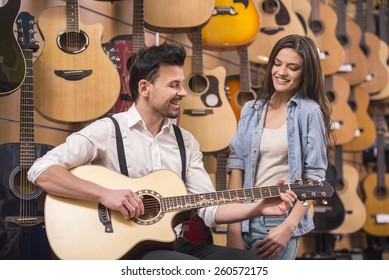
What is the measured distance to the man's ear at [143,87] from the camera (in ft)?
7.33

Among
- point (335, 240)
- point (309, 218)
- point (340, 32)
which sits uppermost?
point (340, 32)

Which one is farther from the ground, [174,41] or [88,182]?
[174,41]

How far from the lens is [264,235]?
2305 mm

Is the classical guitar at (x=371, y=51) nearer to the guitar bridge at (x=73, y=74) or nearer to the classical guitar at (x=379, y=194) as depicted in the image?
the classical guitar at (x=379, y=194)

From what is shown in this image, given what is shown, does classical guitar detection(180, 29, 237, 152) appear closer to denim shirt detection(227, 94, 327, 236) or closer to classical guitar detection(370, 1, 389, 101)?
denim shirt detection(227, 94, 327, 236)

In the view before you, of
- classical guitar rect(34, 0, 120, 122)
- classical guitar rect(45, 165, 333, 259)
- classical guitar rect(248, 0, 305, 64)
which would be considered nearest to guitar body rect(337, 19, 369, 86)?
classical guitar rect(248, 0, 305, 64)

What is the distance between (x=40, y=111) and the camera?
223cm

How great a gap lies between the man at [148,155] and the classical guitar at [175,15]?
151mm

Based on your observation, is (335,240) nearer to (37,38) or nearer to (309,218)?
(309,218)

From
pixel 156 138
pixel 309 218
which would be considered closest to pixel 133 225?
pixel 156 138

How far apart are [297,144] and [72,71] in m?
0.76

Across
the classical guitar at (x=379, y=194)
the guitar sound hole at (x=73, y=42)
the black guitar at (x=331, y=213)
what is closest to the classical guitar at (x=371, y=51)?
the classical guitar at (x=379, y=194)

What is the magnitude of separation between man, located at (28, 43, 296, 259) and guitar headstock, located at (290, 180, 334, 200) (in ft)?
0.09

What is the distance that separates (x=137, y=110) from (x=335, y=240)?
4.12 ft
